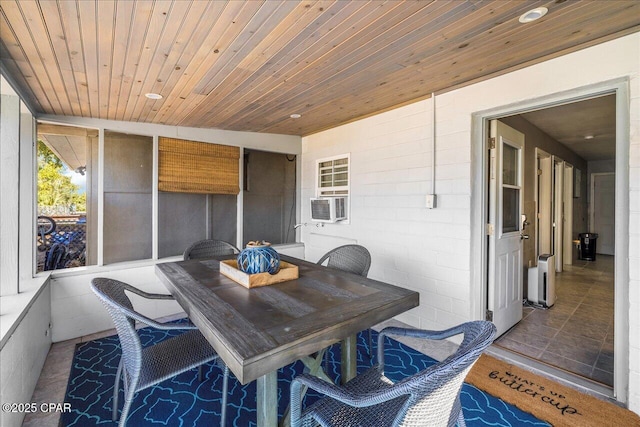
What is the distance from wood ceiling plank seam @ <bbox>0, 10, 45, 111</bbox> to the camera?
5.16ft

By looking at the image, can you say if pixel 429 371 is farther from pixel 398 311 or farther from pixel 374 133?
pixel 374 133

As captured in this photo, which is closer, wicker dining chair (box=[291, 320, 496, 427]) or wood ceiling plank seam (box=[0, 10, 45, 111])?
wicker dining chair (box=[291, 320, 496, 427])

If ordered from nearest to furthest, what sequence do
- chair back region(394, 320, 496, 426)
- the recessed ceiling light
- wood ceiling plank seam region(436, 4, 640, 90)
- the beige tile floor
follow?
chair back region(394, 320, 496, 426)
the recessed ceiling light
wood ceiling plank seam region(436, 4, 640, 90)
the beige tile floor

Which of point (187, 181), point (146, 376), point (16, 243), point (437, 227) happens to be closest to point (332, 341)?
point (146, 376)

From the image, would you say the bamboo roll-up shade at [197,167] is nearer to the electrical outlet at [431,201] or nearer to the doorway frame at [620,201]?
the electrical outlet at [431,201]

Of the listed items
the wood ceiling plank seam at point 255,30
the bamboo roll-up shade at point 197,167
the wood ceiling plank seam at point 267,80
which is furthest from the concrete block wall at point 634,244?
the bamboo roll-up shade at point 197,167

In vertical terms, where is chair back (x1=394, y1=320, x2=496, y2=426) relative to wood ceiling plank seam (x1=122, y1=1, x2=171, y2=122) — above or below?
below

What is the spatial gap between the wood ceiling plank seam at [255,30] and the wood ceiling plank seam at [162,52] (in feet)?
1.04

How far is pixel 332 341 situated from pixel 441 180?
209 cm

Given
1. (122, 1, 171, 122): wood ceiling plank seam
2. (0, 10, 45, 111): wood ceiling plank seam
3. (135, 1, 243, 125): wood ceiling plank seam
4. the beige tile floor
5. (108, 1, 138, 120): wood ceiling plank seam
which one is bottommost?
the beige tile floor

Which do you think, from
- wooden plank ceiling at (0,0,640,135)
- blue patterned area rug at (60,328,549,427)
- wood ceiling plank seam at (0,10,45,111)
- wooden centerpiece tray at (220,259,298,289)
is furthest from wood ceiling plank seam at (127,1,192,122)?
blue patterned area rug at (60,328,549,427)

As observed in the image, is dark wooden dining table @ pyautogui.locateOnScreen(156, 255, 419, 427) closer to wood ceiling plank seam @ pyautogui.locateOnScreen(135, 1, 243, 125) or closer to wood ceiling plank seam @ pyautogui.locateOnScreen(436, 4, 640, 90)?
wood ceiling plank seam @ pyautogui.locateOnScreen(135, 1, 243, 125)

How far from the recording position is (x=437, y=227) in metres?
2.91

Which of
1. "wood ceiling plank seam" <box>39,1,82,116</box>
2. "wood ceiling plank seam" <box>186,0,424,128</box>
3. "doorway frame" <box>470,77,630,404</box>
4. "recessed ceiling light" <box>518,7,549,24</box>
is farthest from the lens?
"doorway frame" <box>470,77,630,404</box>
